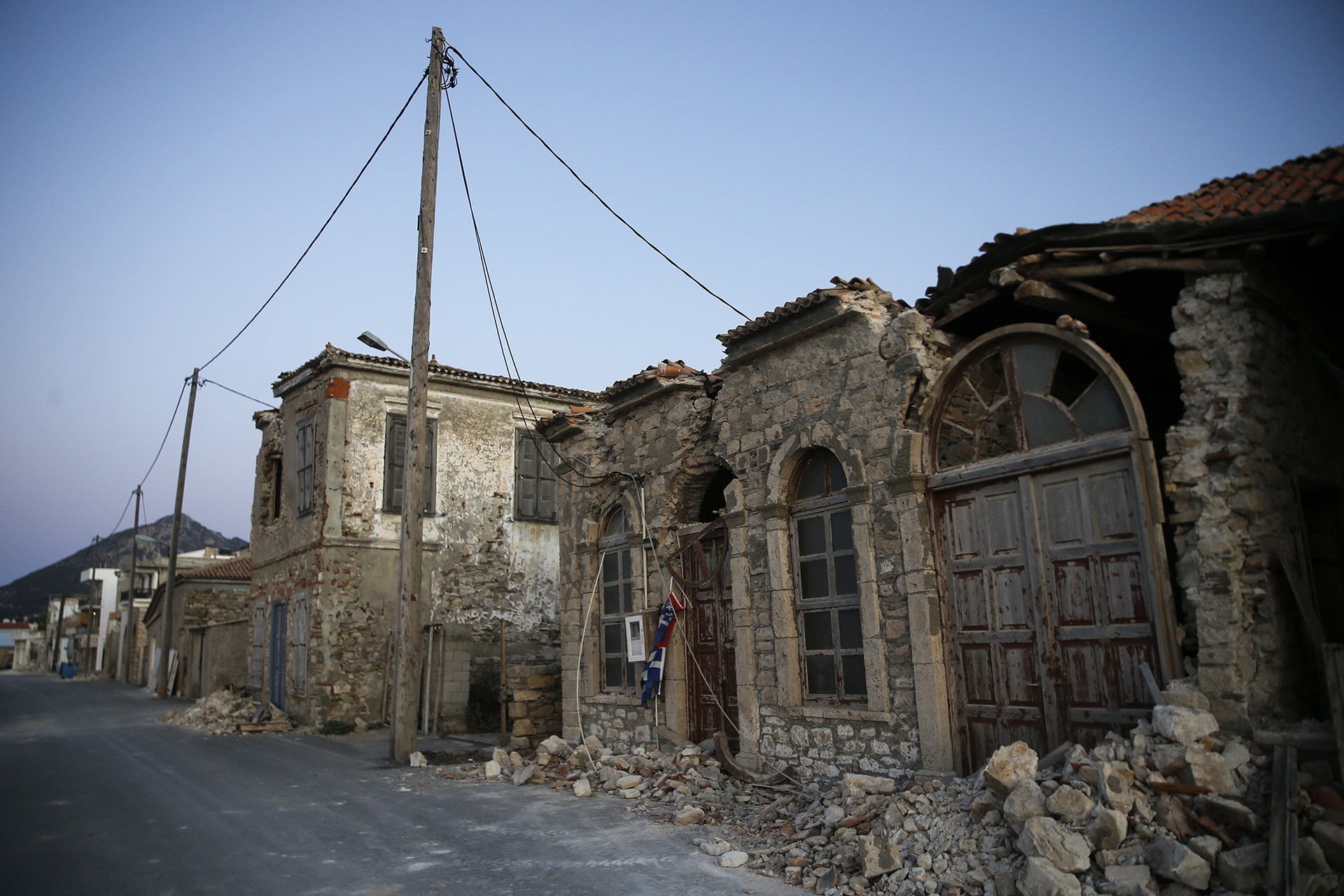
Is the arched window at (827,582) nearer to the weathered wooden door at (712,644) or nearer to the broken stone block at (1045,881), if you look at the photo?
the weathered wooden door at (712,644)

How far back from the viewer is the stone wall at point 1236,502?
514 cm

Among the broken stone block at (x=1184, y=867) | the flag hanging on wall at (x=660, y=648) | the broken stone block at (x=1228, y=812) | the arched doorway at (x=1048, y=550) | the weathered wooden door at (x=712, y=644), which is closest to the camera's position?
the broken stone block at (x=1184, y=867)

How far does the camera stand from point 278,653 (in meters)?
16.6

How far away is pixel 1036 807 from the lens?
494 centimetres

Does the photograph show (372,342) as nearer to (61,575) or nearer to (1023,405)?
(1023,405)

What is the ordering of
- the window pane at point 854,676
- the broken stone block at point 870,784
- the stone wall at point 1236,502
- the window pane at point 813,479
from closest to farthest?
the stone wall at point 1236,502 → the broken stone block at point 870,784 → the window pane at point 854,676 → the window pane at point 813,479

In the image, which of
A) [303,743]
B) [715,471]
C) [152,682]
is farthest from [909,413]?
[152,682]

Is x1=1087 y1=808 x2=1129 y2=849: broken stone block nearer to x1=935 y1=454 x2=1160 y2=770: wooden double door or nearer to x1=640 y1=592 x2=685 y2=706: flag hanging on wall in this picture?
x1=935 y1=454 x2=1160 y2=770: wooden double door

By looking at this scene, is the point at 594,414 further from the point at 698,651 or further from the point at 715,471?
the point at 698,651

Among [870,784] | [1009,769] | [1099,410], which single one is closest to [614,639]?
[870,784]

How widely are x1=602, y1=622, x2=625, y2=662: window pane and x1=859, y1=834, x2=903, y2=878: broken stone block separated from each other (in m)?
5.44

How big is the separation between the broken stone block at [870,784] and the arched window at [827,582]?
2.74 ft

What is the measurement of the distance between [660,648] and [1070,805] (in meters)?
5.41

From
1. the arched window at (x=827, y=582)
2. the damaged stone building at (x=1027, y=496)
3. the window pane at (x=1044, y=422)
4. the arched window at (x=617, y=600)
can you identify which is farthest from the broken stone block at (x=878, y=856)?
the arched window at (x=617, y=600)
